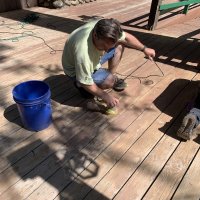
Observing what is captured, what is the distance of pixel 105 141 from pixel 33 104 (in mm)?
716

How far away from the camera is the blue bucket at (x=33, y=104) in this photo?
2217mm

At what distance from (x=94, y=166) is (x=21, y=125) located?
0.87 meters

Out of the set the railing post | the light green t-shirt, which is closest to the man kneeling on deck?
the light green t-shirt

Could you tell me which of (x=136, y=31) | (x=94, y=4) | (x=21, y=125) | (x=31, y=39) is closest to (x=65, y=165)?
(x=21, y=125)

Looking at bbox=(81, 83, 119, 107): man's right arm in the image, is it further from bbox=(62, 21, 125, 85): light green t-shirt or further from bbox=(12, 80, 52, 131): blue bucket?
bbox=(12, 80, 52, 131): blue bucket

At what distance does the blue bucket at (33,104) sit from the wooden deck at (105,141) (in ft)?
0.34

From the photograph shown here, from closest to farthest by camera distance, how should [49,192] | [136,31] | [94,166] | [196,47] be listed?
[49,192], [94,166], [196,47], [136,31]

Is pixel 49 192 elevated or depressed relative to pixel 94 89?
depressed

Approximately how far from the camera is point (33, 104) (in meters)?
2.20

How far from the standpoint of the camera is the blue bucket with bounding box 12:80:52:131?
2.22 m

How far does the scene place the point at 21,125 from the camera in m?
2.56

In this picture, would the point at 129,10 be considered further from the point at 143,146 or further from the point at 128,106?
the point at 143,146

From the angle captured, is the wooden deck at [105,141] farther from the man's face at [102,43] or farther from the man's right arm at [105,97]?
the man's face at [102,43]

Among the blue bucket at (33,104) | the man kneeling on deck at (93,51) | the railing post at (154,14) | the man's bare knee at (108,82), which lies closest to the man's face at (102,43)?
the man kneeling on deck at (93,51)
